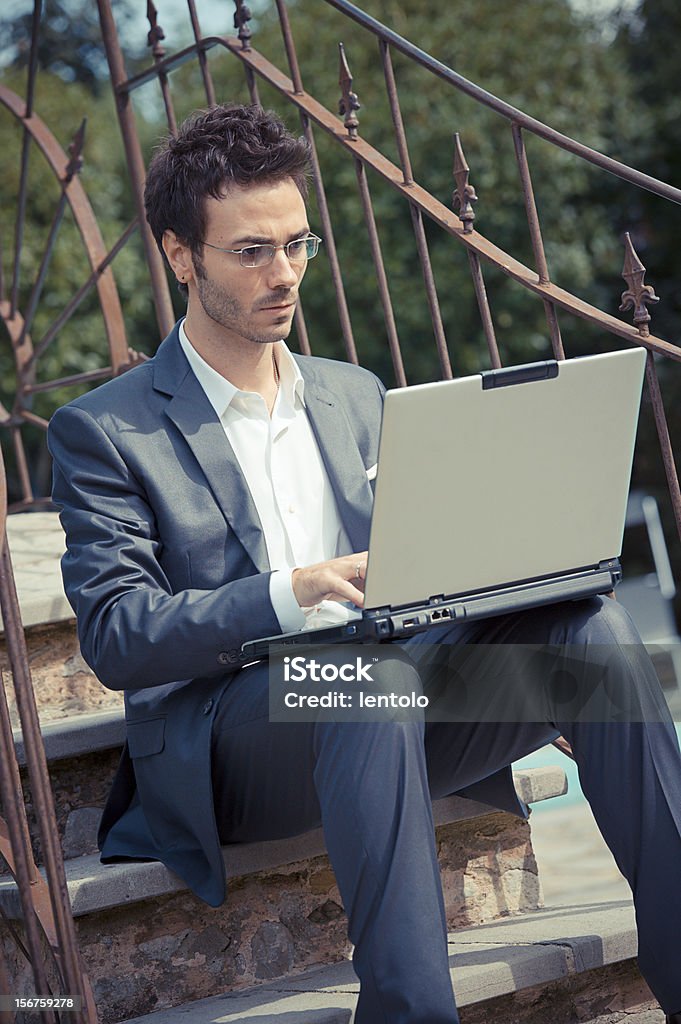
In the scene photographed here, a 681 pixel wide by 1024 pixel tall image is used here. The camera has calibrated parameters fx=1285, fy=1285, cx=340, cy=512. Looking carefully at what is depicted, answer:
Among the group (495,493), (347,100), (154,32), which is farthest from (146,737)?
(154,32)

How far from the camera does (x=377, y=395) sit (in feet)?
7.50

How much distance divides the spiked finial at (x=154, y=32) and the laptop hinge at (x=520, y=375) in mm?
1680

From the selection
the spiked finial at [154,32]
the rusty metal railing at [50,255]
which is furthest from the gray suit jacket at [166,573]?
the rusty metal railing at [50,255]

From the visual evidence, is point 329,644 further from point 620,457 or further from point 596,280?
point 596,280

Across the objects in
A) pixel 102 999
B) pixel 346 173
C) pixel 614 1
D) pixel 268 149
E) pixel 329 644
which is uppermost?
pixel 614 1

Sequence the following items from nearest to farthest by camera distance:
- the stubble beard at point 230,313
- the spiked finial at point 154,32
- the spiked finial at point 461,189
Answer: the stubble beard at point 230,313 → the spiked finial at point 461,189 → the spiked finial at point 154,32

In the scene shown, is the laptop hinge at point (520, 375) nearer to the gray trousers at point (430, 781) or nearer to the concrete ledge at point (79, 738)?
the gray trousers at point (430, 781)

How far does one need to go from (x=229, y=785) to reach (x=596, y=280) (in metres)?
9.40

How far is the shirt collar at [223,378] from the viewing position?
6.82ft

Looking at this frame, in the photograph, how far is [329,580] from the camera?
5.64 feet

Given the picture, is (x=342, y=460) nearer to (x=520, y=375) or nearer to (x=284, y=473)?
(x=284, y=473)

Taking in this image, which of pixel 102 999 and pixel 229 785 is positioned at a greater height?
pixel 229 785

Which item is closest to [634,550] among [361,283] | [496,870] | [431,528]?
[361,283]
